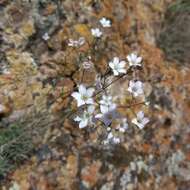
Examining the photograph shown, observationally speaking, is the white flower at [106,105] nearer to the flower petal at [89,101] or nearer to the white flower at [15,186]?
the flower petal at [89,101]

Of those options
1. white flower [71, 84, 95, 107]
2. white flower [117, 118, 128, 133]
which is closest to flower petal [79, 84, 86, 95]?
white flower [71, 84, 95, 107]

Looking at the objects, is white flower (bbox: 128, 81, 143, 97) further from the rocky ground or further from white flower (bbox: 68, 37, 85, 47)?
white flower (bbox: 68, 37, 85, 47)

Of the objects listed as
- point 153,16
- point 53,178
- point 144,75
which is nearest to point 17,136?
point 53,178

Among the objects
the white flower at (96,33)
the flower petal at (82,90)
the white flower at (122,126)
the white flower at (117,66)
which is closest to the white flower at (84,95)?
the flower petal at (82,90)

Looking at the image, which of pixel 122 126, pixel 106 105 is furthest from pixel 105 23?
pixel 106 105

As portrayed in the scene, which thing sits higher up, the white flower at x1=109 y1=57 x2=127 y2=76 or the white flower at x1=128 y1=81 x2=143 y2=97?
the white flower at x1=109 y1=57 x2=127 y2=76

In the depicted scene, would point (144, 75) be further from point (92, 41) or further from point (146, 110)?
point (92, 41)
